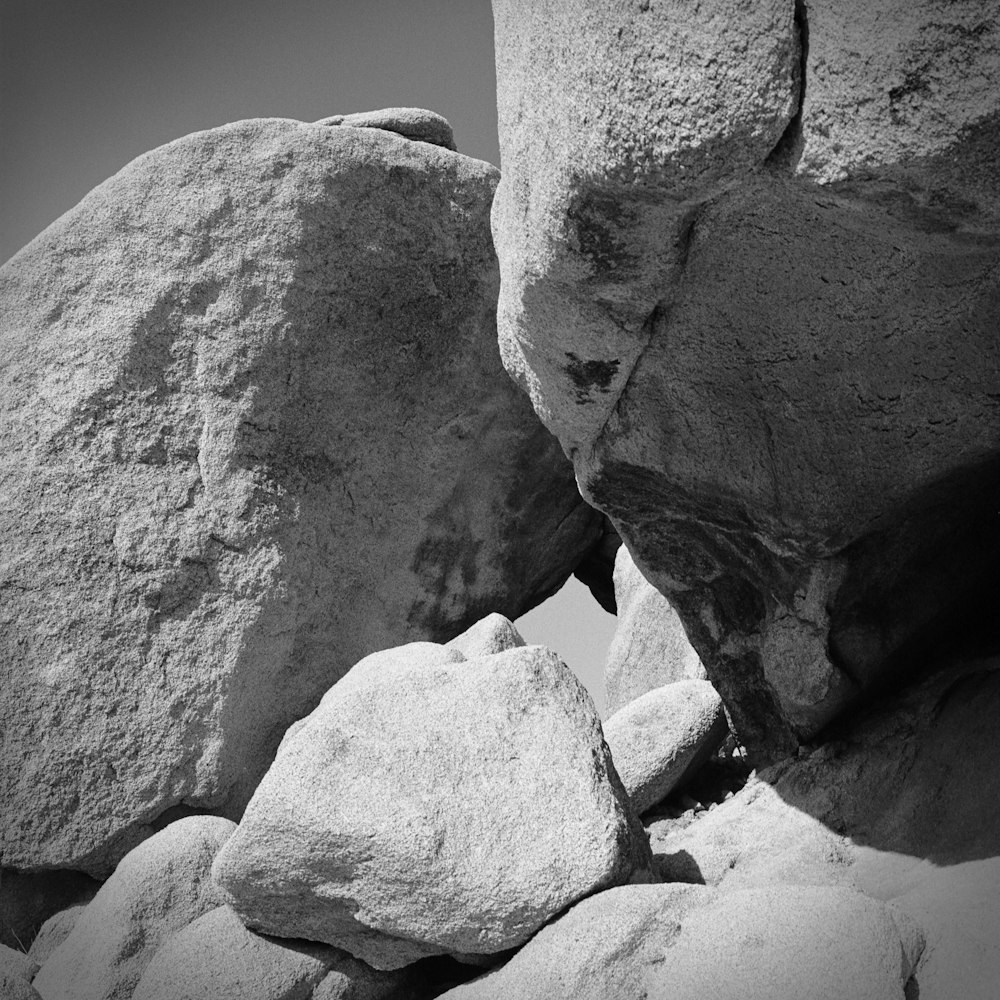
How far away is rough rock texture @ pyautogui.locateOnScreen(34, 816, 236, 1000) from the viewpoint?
7.65 ft

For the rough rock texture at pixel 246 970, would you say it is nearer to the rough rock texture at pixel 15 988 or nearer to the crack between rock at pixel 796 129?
the rough rock texture at pixel 15 988

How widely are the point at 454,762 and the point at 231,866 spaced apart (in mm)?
445

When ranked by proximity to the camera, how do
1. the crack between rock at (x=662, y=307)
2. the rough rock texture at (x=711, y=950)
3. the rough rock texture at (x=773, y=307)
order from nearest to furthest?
the rough rock texture at (x=773, y=307) < the rough rock texture at (x=711, y=950) < the crack between rock at (x=662, y=307)

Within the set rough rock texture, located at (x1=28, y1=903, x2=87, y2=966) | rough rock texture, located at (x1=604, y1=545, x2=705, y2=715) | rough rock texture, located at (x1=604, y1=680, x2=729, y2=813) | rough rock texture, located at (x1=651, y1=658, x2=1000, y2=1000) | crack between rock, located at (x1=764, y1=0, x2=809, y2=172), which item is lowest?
rough rock texture, located at (x1=604, y1=545, x2=705, y2=715)

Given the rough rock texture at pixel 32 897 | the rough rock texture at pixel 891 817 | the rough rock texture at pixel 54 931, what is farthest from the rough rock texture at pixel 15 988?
the rough rock texture at pixel 891 817

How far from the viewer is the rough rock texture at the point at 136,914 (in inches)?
91.8

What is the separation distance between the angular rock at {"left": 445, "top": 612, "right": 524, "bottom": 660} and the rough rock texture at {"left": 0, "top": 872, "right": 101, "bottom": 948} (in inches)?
48.5

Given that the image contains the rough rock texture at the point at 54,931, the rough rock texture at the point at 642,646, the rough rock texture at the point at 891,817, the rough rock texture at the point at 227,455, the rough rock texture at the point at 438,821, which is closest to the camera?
the rough rock texture at the point at 438,821

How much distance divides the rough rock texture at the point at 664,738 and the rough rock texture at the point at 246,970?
91 centimetres

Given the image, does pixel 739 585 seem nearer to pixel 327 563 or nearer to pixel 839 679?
pixel 839 679

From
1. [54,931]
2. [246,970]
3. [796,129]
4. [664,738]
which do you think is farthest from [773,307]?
[54,931]

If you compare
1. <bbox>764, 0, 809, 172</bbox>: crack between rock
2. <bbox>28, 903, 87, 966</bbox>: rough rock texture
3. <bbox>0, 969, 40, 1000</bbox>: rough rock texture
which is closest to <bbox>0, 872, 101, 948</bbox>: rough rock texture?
<bbox>28, 903, 87, 966</bbox>: rough rock texture

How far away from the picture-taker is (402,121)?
3.60 meters

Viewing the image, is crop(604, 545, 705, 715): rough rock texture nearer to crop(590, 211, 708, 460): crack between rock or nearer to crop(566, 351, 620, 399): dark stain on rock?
crop(590, 211, 708, 460): crack between rock
